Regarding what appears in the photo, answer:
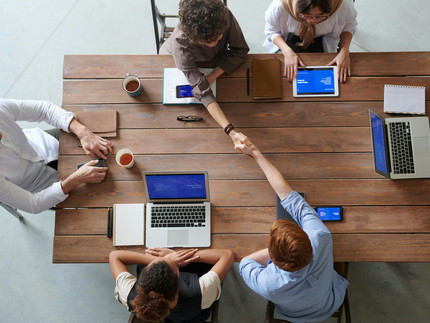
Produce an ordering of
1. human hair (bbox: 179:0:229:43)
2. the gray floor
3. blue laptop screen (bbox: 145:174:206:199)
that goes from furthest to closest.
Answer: the gray floor → blue laptop screen (bbox: 145:174:206:199) → human hair (bbox: 179:0:229:43)

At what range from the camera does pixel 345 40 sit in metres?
2.16

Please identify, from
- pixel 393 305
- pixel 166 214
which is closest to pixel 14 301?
pixel 166 214

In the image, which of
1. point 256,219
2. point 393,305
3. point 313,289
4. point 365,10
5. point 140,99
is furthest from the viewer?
point 365,10

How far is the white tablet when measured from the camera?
79.9 inches

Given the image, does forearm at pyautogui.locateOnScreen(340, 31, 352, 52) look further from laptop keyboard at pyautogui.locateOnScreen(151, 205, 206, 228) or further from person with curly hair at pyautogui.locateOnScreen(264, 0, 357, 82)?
laptop keyboard at pyautogui.locateOnScreen(151, 205, 206, 228)

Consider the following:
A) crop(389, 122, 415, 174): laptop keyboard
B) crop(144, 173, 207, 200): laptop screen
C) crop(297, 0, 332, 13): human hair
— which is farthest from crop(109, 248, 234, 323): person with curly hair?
crop(297, 0, 332, 13): human hair

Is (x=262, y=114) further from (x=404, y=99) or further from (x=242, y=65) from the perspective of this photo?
(x=404, y=99)

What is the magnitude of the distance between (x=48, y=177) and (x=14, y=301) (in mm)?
1103

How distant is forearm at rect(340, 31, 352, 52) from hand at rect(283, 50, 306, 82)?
263mm

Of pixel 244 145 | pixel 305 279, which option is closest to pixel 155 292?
pixel 305 279

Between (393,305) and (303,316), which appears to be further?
(393,305)

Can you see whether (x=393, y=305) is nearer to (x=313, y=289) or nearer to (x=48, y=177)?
(x=313, y=289)

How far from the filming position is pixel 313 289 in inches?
61.5

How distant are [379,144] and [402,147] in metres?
0.12
